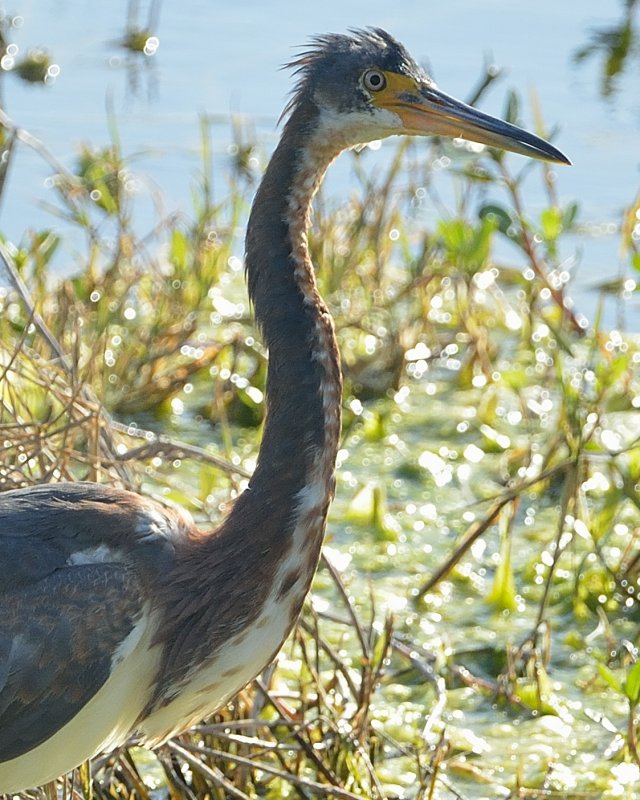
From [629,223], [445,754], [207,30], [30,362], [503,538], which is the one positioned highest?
[207,30]

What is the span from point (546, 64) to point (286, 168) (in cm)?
545

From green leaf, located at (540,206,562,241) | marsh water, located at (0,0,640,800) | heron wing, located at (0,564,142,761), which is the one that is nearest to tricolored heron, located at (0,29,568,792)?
heron wing, located at (0,564,142,761)

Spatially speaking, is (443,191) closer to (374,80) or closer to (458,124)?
(458,124)

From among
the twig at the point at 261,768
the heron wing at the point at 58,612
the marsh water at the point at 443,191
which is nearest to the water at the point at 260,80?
the marsh water at the point at 443,191

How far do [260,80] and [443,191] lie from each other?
4.36ft

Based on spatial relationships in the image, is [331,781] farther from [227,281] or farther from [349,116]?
[227,281]

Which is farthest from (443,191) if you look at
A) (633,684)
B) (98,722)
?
(98,722)

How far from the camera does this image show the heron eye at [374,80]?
3.36 metres

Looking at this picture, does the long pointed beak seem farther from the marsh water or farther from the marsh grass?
the marsh water

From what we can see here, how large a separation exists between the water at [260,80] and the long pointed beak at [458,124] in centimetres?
320

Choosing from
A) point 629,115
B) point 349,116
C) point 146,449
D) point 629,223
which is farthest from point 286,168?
point 629,115

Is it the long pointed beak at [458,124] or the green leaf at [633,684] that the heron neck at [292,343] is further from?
the green leaf at [633,684]

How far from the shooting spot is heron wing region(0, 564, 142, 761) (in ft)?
10.1

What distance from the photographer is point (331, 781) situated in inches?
142
